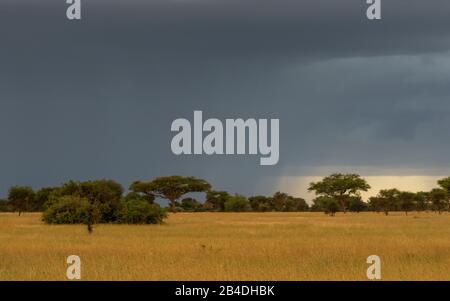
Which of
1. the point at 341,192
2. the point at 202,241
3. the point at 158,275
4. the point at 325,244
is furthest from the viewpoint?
the point at 341,192

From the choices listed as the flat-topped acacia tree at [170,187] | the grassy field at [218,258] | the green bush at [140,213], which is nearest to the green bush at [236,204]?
the flat-topped acacia tree at [170,187]

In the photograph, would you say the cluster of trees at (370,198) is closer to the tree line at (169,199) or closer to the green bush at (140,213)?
the tree line at (169,199)

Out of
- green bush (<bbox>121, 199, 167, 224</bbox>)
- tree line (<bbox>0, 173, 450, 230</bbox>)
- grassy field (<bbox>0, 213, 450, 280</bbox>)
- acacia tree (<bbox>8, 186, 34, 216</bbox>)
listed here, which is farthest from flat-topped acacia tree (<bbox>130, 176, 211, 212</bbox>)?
grassy field (<bbox>0, 213, 450, 280</bbox>)

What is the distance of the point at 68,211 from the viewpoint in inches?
1981

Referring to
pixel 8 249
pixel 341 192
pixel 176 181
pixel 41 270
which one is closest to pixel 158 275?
pixel 41 270

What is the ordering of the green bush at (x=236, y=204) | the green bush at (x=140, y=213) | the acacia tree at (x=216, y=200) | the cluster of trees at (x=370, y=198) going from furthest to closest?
the acacia tree at (x=216, y=200) → the green bush at (x=236, y=204) → the cluster of trees at (x=370, y=198) → the green bush at (x=140, y=213)

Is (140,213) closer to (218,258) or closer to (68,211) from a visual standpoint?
(68,211)

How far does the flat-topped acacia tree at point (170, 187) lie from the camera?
9662cm

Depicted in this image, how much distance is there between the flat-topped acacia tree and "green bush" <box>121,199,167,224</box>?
143 ft

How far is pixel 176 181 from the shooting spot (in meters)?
96.7

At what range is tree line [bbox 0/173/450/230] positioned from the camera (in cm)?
5130

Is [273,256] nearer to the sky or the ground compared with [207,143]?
nearer to the ground
